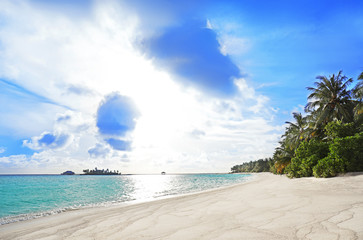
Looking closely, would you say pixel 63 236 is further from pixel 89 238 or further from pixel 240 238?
pixel 240 238

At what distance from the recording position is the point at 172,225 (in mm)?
6246

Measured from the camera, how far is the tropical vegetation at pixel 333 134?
15.1m

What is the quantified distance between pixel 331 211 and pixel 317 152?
53.0ft

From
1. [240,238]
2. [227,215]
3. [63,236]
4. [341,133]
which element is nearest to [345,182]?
[341,133]

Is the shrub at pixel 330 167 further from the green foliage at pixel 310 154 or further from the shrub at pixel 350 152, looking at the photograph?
the green foliage at pixel 310 154

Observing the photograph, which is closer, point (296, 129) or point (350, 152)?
point (350, 152)

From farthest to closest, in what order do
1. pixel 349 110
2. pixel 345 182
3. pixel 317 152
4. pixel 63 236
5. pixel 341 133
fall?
pixel 349 110
pixel 317 152
pixel 341 133
pixel 345 182
pixel 63 236

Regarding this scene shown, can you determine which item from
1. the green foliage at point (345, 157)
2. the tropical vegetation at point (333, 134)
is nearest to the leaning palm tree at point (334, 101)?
the tropical vegetation at point (333, 134)

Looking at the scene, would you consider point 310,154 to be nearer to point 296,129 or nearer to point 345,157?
point 345,157

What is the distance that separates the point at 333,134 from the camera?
1847 cm

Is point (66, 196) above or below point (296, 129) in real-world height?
below

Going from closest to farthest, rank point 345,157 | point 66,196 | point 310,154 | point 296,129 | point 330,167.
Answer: point 345,157 → point 330,167 → point 310,154 → point 66,196 → point 296,129

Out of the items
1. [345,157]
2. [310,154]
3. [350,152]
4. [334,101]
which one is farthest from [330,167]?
[334,101]

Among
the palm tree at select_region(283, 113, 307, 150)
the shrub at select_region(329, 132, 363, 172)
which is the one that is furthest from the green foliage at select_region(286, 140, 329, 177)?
the palm tree at select_region(283, 113, 307, 150)
